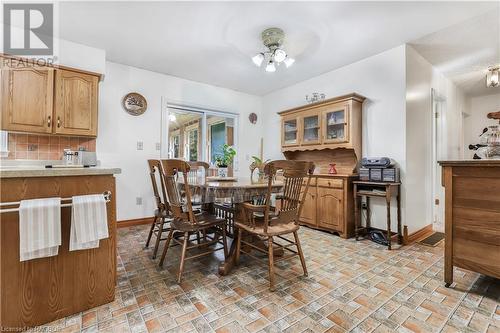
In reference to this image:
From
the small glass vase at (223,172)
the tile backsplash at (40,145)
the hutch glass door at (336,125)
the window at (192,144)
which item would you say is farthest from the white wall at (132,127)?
the hutch glass door at (336,125)

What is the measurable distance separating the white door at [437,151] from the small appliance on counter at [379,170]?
1.20 meters

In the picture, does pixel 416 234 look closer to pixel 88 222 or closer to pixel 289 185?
pixel 289 185

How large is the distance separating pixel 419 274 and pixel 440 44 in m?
2.79

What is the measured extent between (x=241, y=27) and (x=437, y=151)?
138 inches

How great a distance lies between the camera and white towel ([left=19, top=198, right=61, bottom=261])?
4.02 feet

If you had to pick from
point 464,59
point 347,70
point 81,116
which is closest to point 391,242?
point 347,70

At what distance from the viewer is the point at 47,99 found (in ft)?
8.63

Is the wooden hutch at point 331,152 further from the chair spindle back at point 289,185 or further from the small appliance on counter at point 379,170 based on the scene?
the chair spindle back at point 289,185

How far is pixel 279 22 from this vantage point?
2.42m

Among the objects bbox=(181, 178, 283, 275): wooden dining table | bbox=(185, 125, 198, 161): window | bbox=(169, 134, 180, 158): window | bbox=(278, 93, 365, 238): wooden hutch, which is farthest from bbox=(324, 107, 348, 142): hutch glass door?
bbox=(169, 134, 180, 158): window

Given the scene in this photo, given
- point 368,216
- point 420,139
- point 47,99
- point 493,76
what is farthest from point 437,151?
point 47,99

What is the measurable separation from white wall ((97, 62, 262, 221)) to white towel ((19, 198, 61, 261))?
226 centimetres

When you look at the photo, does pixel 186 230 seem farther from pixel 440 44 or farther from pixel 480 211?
pixel 440 44

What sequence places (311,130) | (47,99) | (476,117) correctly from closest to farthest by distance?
(47,99) → (311,130) → (476,117)
